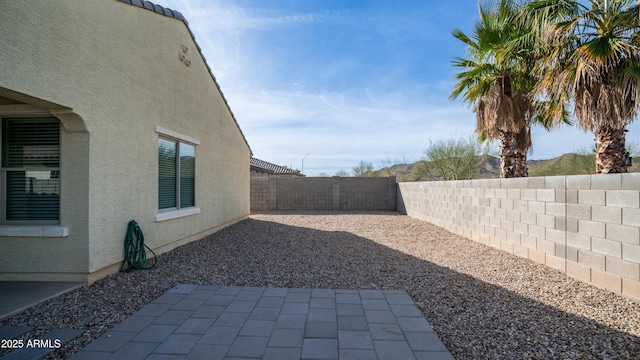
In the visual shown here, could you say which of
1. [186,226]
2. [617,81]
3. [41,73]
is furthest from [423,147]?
[41,73]

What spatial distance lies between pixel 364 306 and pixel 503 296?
1.97 metres

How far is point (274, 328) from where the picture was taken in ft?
10.9

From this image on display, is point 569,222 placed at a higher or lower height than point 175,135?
lower

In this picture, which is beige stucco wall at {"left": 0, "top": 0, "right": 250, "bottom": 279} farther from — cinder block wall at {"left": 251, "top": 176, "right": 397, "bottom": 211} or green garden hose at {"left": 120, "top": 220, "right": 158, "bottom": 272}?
cinder block wall at {"left": 251, "top": 176, "right": 397, "bottom": 211}

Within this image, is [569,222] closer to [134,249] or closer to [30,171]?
[134,249]

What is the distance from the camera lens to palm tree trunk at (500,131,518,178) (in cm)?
949

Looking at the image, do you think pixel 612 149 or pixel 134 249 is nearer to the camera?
pixel 134 249

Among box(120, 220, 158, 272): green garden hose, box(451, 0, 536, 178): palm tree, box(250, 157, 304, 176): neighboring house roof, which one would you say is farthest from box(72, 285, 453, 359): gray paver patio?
box(250, 157, 304, 176): neighboring house roof

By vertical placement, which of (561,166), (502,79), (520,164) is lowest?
(520,164)

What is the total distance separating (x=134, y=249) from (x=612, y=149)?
9296mm

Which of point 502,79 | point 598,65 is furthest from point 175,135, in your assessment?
point 502,79

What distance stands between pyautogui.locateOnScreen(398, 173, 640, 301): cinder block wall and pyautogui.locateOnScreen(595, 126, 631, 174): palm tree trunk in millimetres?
1685

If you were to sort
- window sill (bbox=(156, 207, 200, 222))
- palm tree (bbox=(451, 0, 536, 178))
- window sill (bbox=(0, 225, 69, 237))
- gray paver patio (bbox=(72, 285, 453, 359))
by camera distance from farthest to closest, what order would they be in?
palm tree (bbox=(451, 0, 536, 178))
window sill (bbox=(156, 207, 200, 222))
window sill (bbox=(0, 225, 69, 237))
gray paver patio (bbox=(72, 285, 453, 359))

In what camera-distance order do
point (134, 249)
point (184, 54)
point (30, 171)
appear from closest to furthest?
point (30, 171), point (134, 249), point (184, 54)
